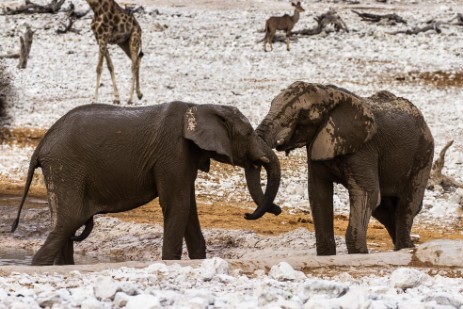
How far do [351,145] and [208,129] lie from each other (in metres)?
1.21

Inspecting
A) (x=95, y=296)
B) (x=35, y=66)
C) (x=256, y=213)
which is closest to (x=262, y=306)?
(x=95, y=296)

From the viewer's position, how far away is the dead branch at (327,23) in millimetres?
28547

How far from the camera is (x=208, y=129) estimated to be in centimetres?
927

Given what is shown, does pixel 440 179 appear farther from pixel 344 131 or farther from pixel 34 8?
pixel 34 8

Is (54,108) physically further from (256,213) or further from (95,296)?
(95,296)

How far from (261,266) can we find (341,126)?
1.93 m

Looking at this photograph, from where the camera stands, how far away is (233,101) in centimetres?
2042

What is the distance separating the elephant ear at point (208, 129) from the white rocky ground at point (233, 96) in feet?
5.33

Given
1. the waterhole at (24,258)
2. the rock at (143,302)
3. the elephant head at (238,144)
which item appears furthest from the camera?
the waterhole at (24,258)

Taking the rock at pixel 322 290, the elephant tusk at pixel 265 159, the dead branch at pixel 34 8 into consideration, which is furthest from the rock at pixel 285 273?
the dead branch at pixel 34 8

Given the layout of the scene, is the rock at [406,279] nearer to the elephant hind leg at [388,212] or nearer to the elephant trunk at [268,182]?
the elephant trunk at [268,182]

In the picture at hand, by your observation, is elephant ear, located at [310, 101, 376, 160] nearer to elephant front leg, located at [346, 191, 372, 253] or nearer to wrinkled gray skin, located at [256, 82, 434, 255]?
wrinkled gray skin, located at [256, 82, 434, 255]

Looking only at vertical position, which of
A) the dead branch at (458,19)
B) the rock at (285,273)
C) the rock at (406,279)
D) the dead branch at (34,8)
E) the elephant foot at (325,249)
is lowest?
the dead branch at (34,8)

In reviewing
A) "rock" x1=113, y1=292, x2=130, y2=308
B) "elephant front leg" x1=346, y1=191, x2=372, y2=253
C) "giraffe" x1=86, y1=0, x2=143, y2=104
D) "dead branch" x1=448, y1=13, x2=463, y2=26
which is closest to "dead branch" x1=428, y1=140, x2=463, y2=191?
"elephant front leg" x1=346, y1=191, x2=372, y2=253
